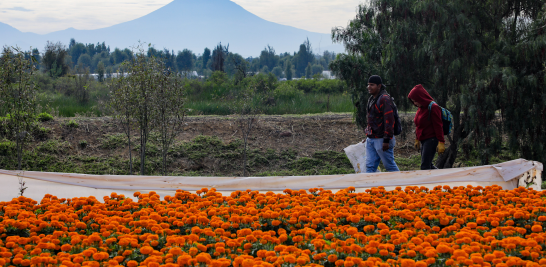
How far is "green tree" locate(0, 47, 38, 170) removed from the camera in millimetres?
6871

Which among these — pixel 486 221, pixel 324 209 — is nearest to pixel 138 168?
pixel 324 209

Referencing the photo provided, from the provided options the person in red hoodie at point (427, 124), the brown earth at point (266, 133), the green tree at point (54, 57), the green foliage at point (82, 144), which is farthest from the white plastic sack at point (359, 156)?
the green tree at point (54, 57)

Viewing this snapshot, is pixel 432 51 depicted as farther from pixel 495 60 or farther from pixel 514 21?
pixel 514 21

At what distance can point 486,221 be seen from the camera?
3393 millimetres

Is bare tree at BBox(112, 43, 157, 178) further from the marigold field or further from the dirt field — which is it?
the marigold field

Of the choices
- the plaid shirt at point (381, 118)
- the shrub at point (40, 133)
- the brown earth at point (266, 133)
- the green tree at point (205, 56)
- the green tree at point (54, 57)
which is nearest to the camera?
the plaid shirt at point (381, 118)

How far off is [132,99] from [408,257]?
599 centimetres

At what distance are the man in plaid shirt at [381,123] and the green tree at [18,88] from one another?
567cm

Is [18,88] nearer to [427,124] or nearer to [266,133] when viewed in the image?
[266,133]

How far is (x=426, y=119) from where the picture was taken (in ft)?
19.0

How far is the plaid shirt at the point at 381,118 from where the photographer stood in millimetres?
5555

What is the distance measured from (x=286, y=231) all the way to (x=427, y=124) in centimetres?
330

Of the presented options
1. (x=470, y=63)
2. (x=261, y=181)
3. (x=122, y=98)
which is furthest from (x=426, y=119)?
(x=122, y=98)

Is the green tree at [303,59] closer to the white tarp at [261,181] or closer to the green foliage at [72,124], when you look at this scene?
the green foliage at [72,124]
